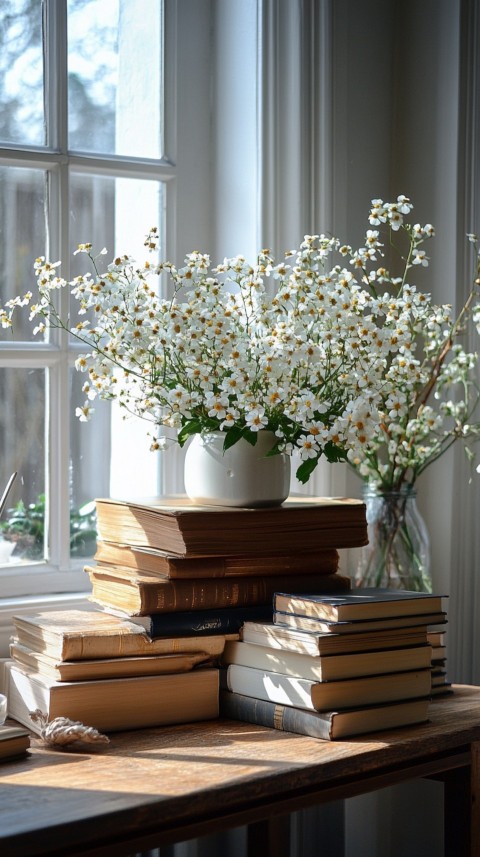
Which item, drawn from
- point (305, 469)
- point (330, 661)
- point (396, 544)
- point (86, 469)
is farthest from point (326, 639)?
point (86, 469)

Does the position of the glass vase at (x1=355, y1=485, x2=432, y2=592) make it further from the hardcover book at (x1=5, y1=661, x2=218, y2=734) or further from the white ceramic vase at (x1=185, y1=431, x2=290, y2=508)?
the hardcover book at (x1=5, y1=661, x2=218, y2=734)

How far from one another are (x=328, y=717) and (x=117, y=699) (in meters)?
0.27

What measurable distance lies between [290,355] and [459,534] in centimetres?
67

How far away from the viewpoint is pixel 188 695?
1408 millimetres

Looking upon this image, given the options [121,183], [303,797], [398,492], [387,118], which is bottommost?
[303,797]

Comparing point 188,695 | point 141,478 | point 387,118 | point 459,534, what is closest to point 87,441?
point 141,478

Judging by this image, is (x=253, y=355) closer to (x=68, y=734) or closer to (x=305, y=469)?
(x=305, y=469)

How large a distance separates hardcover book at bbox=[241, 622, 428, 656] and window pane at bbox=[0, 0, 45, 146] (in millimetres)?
900

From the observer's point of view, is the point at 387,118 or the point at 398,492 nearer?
the point at 398,492

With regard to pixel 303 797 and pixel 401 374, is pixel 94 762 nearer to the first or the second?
pixel 303 797

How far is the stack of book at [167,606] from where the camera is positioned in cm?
135

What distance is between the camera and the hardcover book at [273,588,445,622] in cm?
134

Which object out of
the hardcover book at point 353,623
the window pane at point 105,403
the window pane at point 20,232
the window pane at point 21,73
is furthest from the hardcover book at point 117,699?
the window pane at point 21,73

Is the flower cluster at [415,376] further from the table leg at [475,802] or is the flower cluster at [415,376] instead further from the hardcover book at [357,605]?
the table leg at [475,802]
